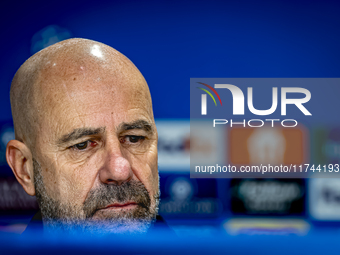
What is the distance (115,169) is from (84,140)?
16cm

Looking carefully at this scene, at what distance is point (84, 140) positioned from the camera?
4.89ft

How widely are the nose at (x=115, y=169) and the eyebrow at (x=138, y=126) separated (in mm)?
86

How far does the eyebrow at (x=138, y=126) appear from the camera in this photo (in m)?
1.51

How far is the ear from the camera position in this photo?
1594mm

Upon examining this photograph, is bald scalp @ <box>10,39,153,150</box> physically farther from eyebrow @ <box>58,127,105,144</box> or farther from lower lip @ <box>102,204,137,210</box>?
lower lip @ <box>102,204,137,210</box>

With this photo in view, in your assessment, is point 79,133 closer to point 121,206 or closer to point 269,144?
point 121,206

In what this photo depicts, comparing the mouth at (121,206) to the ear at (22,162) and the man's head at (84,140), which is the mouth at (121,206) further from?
the ear at (22,162)

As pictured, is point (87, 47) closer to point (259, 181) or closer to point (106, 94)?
point (106, 94)

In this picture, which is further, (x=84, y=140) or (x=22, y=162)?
(x=22, y=162)

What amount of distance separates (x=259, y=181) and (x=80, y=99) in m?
1.43

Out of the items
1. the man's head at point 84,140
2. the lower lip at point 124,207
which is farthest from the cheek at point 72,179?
the lower lip at point 124,207

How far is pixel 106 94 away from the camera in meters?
1.51

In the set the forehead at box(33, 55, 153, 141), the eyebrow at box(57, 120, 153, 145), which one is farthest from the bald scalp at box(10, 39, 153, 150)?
the eyebrow at box(57, 120, 153, 145)

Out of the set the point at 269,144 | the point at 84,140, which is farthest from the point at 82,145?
the point at 269,144
